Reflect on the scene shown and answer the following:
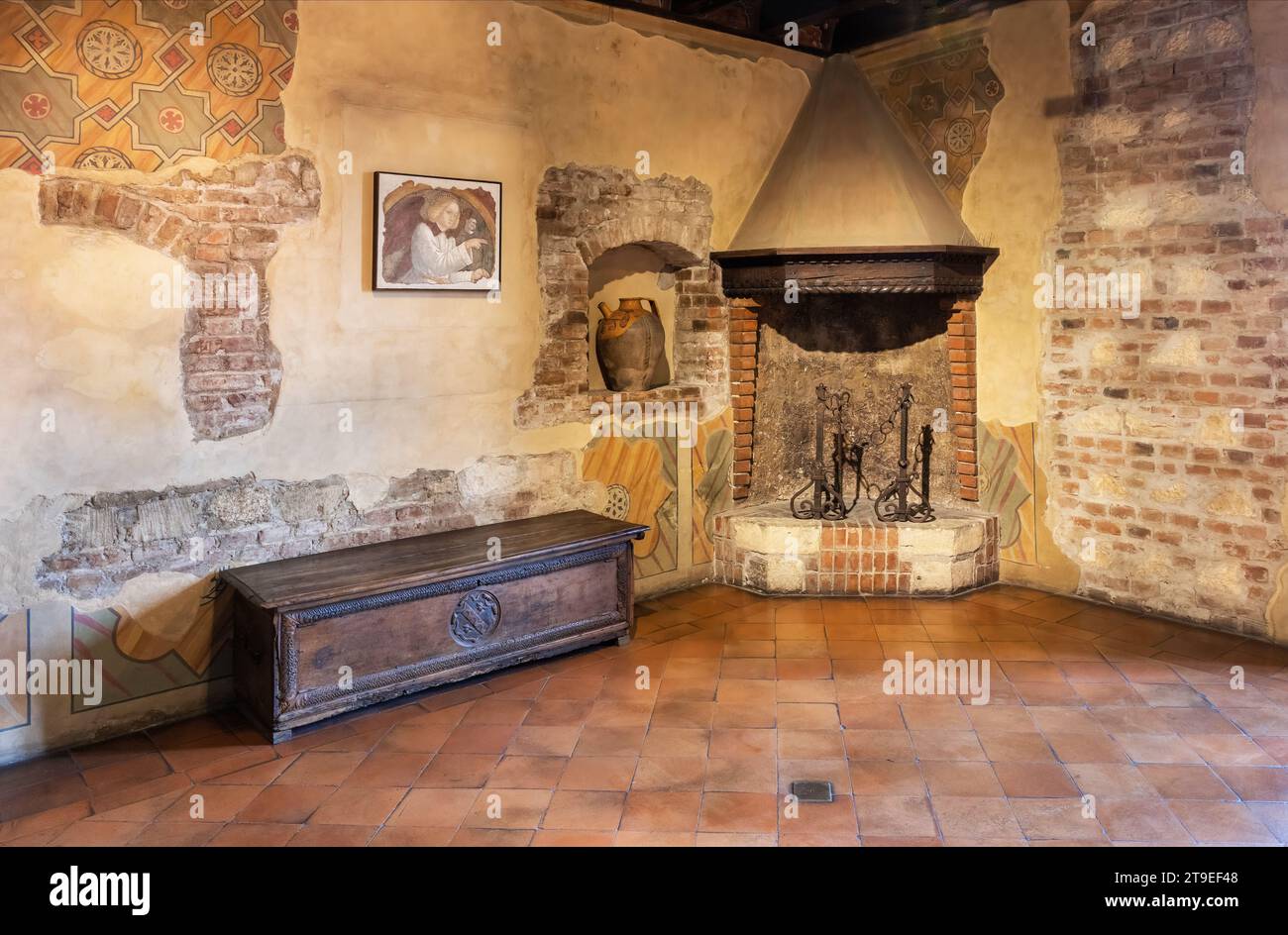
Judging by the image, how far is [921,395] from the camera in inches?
239

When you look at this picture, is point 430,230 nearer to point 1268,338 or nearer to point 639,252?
point 639,252

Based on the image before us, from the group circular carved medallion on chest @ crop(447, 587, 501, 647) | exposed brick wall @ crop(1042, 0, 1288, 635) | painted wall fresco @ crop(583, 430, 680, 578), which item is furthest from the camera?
painted wall fresco @ crop(583, 430, 680, 578)

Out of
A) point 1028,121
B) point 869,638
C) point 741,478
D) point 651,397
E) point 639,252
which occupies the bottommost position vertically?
point 869,638

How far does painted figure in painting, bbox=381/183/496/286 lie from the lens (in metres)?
4.35

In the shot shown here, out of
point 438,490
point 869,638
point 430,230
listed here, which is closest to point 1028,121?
point 869,638

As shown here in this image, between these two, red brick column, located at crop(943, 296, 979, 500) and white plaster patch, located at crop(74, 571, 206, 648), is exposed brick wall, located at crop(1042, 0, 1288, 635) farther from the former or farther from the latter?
white plaster patch, located at crop(74, 571, 206, 648)

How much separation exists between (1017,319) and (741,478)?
1.82 metres

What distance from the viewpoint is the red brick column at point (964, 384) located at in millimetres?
5781

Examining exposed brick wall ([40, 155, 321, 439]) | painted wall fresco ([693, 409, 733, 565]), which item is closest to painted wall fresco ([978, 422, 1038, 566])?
painted wall fresco ([693, 409, 733, 565])

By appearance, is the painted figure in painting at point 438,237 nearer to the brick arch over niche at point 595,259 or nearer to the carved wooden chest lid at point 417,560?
the brick arch over niche at point 595,259

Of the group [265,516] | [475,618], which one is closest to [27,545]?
[265,516]

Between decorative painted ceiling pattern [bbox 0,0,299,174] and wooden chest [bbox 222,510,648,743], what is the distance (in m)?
1.69

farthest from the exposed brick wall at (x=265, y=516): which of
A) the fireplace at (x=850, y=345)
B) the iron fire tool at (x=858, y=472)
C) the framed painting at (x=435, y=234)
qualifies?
the iron fire tool at (x=858, y=472)

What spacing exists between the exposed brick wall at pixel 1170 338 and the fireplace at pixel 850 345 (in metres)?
0.57
